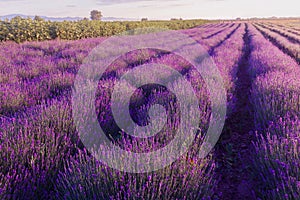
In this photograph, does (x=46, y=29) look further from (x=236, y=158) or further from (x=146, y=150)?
(x=146, y=150)

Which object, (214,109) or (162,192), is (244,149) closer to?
(214,109)

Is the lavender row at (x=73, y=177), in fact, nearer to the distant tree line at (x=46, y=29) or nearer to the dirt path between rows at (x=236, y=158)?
the dirt path between rows at (x=236, y=158)

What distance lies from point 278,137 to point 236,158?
0.68 meters

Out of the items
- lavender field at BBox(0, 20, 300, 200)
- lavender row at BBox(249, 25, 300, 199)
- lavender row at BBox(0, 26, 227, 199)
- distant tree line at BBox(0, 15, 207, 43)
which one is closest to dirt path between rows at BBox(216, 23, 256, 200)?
lavender field at BBox(0, 20, 300, 200)

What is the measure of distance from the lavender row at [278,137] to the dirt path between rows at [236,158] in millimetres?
177

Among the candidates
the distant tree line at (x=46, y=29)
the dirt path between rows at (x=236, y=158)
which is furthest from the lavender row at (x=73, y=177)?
the distant tree line at (x=46, y=29)

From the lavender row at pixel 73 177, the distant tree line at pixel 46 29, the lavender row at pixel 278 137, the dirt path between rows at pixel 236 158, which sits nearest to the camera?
the lavender row at pixel 73 177

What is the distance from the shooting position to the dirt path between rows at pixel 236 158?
7.68ft

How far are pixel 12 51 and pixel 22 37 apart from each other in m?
5.66

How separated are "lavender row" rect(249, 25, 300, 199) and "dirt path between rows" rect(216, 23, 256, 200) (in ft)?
0.58

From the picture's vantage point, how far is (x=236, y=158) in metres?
2.91

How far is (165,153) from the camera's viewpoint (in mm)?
1859

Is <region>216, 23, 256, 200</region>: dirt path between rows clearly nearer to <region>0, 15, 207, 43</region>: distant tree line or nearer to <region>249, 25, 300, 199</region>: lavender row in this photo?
<region>249, 25, 300, 199</region>: lavender row

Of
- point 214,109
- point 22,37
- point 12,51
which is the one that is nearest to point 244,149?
point 214,109
